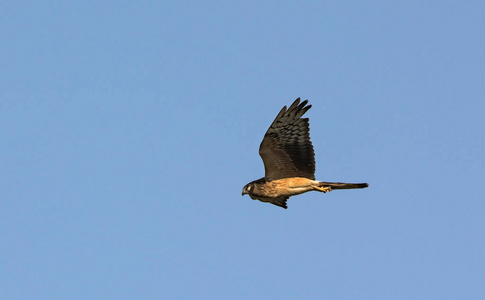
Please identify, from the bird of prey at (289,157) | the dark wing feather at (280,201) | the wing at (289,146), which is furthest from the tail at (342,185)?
the dark wing feather at (280,201)

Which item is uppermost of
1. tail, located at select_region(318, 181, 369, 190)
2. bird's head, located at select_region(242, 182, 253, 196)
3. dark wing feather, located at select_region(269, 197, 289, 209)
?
bird's head, located at select_region(242, 182, 253, 196)

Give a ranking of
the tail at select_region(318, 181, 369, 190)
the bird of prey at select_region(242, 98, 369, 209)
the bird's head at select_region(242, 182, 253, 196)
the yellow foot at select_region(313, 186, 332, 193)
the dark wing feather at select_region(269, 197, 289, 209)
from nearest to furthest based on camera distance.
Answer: the tail at select_region(318, 181, 369, 190) → the yellow foot at select_region(313, 186, 332, 193) → the bird of prey at select_region(242, 98, 369, 209) → the bird's head at select_region(242, 182, 253, 196) → the dark wing feather at select_region(269, 197, 289, 209)

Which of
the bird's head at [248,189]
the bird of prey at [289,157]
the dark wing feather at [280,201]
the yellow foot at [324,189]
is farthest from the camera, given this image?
the dark wing feather at [280,201]

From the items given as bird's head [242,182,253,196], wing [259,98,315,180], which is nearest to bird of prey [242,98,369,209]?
wing [259,98,315,180]

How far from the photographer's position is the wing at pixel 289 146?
40.9 ft

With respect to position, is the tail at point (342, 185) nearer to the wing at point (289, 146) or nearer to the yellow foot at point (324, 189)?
the yellow foot at point (324, 189)

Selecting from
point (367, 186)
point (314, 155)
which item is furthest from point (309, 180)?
point (367, 186)

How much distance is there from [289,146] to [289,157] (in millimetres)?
251

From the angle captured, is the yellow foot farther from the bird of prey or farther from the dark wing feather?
the dark wing feather

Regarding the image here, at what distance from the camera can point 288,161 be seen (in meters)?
12.7

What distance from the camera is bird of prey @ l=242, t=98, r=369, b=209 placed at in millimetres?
12453

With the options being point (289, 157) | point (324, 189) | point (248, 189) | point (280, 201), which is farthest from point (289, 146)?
point (280, 201)

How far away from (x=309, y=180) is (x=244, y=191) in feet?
5.22

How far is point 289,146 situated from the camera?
1263 cm
